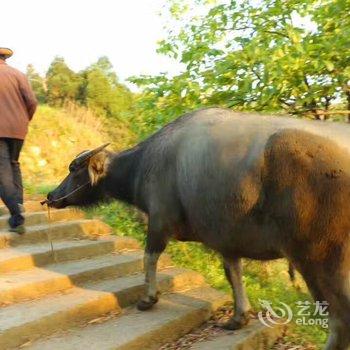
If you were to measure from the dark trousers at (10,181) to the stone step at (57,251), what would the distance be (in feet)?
1.15

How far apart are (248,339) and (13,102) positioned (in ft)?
11.2

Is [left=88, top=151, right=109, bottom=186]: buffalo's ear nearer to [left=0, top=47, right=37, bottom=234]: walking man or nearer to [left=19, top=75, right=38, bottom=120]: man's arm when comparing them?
[left=0, top=47, right=37, bottom=234]: walking man

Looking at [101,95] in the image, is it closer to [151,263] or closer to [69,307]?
[151,263]

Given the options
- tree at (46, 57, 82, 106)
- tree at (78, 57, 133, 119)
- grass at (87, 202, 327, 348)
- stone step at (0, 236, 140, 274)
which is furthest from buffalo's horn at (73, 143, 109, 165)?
tree at (46, 57, 82, 106)

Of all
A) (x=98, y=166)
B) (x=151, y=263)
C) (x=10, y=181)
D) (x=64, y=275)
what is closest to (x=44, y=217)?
(x=10, y=181)

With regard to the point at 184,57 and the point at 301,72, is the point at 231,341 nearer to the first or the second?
the point at 301,72

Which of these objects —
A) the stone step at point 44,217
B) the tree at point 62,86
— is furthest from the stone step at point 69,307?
the tree at point 62,86

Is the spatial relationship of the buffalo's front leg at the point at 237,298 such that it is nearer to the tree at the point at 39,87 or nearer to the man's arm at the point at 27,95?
the man's arm at the point at 27,95

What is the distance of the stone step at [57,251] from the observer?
5074 mm

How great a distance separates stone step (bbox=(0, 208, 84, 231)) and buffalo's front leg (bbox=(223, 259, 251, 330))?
8.43ft

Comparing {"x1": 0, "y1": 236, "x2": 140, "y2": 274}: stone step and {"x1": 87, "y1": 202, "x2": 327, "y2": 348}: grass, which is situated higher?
{"x1": 0, "y1": 236, "x2": 140, "y2": 274}: stone step

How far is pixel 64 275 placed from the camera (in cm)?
494

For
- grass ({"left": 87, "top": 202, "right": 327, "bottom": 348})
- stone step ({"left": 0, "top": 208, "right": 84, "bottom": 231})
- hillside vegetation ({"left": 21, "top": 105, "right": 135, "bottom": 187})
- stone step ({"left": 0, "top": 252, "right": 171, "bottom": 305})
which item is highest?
hillside vegetation ({"left": 21, "top": 105, "right": 135, "bottom": 187})

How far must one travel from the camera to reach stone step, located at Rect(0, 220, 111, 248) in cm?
560
